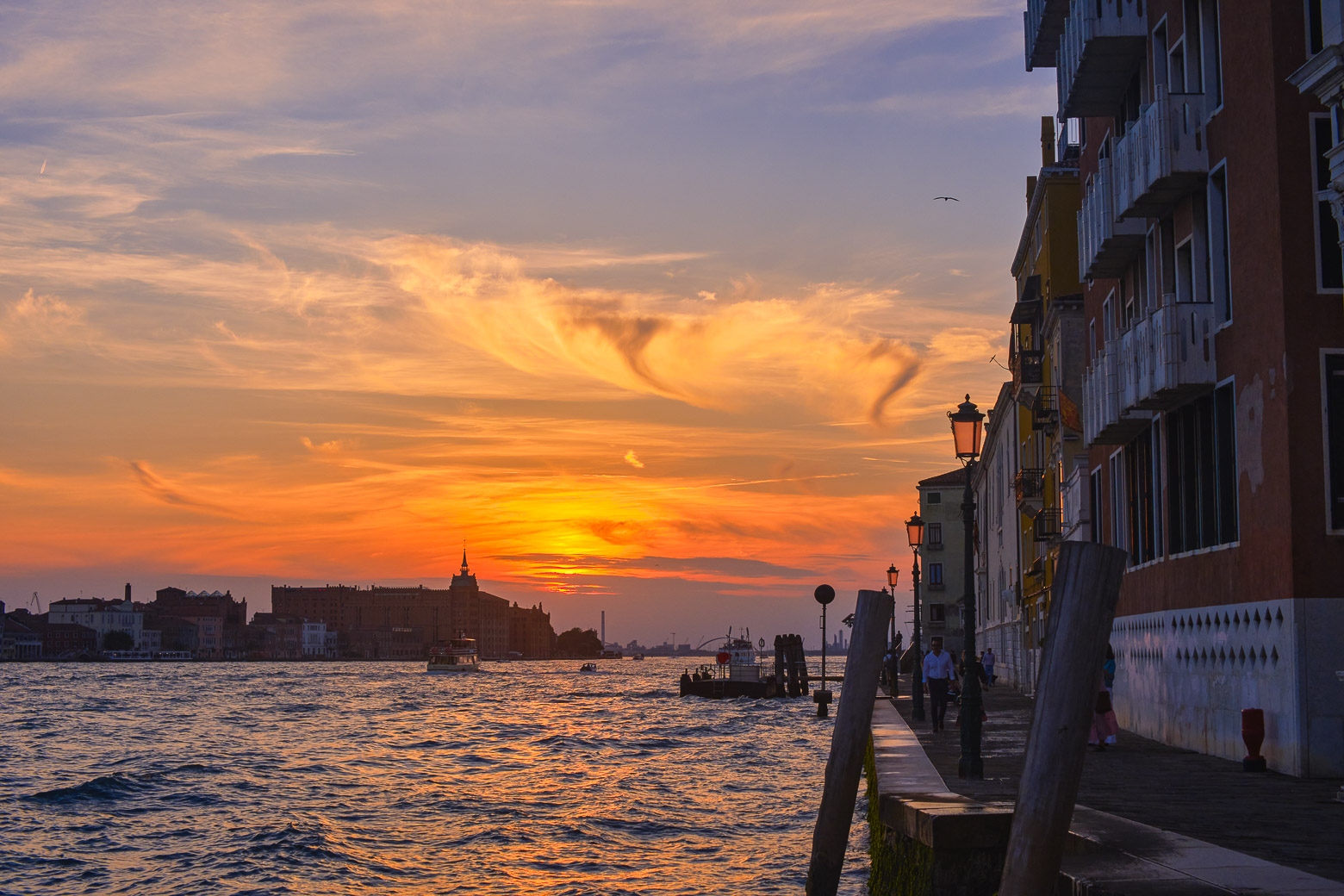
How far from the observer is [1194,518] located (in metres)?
20.0

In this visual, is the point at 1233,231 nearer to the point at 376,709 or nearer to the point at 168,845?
the point at 168,845

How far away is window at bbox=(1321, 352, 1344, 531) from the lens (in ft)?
52.1

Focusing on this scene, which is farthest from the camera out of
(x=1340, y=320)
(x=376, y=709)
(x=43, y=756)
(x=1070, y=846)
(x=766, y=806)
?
(x=376, y=709)

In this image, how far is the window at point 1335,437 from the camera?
15.9 metres

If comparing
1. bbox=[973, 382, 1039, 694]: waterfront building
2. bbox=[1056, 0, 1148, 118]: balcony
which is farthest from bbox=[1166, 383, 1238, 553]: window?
bbox=[973, 382, 1039, 694]: waterfront building

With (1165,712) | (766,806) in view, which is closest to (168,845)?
(766,806)

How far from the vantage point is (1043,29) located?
29.6m

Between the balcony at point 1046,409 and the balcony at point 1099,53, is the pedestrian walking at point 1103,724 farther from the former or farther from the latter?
the balcony at point 1046,409

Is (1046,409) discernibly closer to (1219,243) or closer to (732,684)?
(1219,243)

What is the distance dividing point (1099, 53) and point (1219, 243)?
223 inches

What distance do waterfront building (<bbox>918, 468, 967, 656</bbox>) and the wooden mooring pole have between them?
8982 cm

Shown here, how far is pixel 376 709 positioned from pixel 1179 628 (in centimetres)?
6571

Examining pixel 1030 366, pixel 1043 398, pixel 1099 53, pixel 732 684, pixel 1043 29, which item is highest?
pixel 1043 29

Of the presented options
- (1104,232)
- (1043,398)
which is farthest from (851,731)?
(1043,398)
